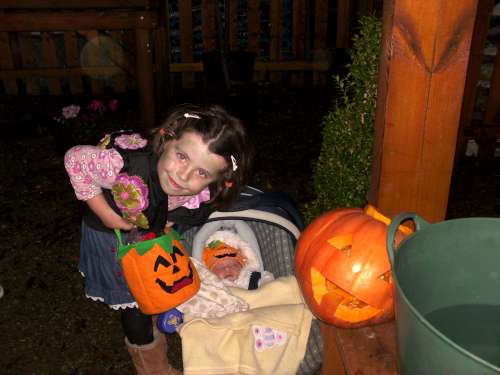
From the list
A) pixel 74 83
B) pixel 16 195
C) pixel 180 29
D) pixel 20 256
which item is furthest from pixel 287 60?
pixel 20 256

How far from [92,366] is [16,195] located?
275 centimetres

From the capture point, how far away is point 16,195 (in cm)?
547

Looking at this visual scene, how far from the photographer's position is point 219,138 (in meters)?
2.52

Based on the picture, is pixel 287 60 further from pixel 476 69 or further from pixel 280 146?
pixel 476 69

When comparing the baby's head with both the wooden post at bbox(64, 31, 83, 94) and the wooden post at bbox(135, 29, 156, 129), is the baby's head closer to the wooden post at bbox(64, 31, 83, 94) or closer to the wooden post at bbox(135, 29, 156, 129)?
the wooden post at bbox(135, 29, 156, 129)

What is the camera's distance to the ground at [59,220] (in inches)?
137

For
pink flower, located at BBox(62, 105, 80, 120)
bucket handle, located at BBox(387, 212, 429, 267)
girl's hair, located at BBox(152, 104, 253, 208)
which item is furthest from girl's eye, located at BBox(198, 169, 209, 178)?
pink flower, located at BBox(62, 105, 80, 120)

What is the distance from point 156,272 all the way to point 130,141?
65 centimetres

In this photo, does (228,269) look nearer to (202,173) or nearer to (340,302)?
(202,173)

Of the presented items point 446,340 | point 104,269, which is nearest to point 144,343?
point 104,269

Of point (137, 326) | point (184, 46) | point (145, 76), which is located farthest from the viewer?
point (184, 46)

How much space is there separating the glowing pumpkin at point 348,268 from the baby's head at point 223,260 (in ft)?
3.23

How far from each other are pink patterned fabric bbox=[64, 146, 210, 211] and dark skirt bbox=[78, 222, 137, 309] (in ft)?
1.14

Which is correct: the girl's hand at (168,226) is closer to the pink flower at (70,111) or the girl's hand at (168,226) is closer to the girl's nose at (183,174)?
the girl's nose at (183,174)
